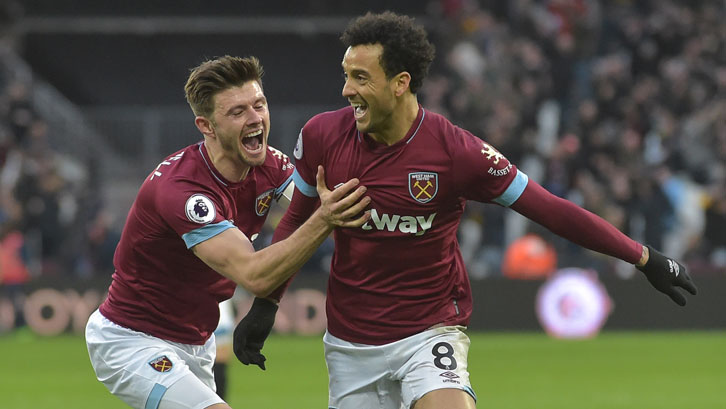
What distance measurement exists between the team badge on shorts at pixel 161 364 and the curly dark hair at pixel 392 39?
1.78m

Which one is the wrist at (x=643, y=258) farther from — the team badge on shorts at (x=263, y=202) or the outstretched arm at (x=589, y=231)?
the team badge on shorts at (x=263, y=202)

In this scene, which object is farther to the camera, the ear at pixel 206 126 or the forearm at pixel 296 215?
the ear at pixel 206 126

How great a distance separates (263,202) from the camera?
6758 mm

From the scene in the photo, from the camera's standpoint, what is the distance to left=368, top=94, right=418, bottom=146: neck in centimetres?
624

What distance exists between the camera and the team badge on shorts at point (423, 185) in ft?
20.3

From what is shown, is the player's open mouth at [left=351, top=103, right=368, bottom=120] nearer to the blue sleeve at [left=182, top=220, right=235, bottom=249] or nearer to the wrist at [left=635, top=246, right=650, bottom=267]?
the blue sleeve at [left=182, top=220, right=235, bottom=249]

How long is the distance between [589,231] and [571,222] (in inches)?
4.1

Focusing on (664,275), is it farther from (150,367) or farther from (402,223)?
(150,367)

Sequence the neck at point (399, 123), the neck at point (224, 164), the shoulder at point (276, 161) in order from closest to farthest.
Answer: the neck at point (399, 123) < the neck at point (224, 164) < the shoulder at point (276, 161)

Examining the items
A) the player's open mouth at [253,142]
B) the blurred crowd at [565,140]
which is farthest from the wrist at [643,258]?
the blurred crowd at [565,140]

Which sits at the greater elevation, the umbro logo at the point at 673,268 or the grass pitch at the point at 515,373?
the umbro logo at the point at 673,268

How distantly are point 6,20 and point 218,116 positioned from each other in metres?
18.9

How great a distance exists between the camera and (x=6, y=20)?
2412 cm

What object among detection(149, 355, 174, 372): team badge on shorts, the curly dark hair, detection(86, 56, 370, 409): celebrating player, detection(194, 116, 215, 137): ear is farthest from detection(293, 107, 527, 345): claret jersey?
detection(149, 355, 174, 372): team badge on shorts
